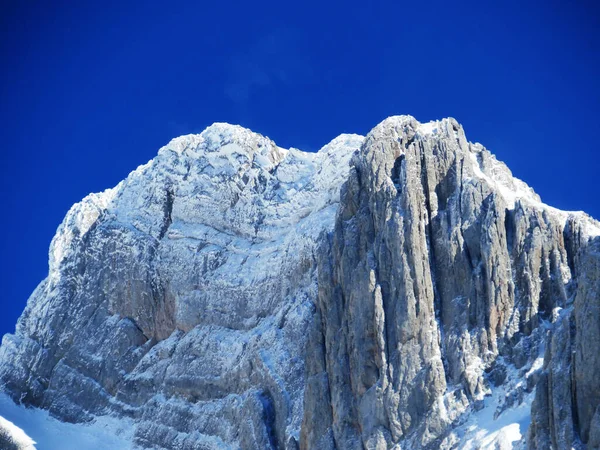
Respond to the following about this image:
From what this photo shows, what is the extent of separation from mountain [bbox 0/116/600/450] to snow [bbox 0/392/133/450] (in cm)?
148

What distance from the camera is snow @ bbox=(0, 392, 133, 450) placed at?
13962 cm

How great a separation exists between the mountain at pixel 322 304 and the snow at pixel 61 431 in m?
1.48

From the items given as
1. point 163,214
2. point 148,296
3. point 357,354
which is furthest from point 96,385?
point 357,354

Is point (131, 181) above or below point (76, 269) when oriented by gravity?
above

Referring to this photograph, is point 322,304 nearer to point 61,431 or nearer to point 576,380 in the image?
point 576,380

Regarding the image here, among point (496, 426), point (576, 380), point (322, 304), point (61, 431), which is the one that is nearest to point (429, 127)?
point (322, 304)

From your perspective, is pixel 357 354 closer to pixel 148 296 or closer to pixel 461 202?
pixel 461 202

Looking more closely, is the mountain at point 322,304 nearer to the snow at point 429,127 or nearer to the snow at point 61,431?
the snow at point 429,127

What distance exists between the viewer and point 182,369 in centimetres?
13575

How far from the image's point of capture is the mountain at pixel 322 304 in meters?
97.9

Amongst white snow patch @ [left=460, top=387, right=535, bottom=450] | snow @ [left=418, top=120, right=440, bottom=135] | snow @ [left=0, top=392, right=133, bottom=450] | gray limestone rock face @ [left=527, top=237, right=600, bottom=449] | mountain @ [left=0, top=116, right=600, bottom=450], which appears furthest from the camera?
snow @ [left=0, top=392, right=133, bottom=450]

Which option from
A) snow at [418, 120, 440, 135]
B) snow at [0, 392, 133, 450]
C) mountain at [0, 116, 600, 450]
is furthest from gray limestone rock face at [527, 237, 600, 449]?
snow at [0, 392, 133, 450]

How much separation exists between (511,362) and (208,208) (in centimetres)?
5854

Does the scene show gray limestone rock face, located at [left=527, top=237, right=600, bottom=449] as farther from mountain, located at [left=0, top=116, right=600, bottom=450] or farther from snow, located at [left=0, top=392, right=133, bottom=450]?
snow, located at [left=0, top=392, right=133, bottom=450]
